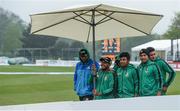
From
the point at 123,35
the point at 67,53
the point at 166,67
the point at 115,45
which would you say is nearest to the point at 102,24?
the point at 123,35

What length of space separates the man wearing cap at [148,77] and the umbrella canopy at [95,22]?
2.60 ft

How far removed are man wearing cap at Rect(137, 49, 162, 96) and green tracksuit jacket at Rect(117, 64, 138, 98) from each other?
13 centimetres

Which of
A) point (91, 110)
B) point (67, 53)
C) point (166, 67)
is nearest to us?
point (91, 110)

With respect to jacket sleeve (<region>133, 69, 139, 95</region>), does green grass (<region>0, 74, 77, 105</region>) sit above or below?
below

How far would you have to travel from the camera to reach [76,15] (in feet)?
22.7

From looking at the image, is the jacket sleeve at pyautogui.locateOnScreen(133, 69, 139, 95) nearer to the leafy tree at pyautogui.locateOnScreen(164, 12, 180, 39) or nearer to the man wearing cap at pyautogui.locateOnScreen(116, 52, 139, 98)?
the man wearing cap at pyautogui.locateOnScreen(116, 52, 139, 98)

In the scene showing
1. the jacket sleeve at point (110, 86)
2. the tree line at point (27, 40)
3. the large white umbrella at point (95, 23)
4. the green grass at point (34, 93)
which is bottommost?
the green grass at point (34, 93)

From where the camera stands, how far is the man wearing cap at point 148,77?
615 cm

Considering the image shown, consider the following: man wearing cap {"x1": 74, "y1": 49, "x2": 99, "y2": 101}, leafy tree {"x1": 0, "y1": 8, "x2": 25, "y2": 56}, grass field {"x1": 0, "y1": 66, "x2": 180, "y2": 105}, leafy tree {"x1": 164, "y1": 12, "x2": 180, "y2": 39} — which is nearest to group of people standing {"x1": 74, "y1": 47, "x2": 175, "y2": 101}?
man wearing cap {"x1": 74, "y1": 49, "x2": 99, "y2": 101}

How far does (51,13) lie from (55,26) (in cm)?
79

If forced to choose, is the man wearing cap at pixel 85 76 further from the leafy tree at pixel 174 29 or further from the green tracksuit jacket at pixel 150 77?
the leafy tree at pixel 174 29

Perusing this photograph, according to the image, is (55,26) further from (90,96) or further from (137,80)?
(137,80)

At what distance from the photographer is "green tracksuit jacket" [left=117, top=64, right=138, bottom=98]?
6.04 metres

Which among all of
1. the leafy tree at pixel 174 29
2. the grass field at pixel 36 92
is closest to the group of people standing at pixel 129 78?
the grass field at pixel 36 92
